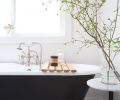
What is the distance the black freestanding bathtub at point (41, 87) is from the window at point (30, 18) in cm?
117

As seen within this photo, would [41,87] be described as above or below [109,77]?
below

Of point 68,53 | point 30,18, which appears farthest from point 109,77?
point 30,18

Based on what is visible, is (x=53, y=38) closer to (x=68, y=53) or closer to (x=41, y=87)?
(x=68, y=53)

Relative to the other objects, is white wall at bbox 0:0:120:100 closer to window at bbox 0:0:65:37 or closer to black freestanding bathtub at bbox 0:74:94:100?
window at bbox 0:0:65:37

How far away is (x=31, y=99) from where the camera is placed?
2.48 m

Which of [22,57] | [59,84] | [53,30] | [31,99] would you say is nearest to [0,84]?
[31,99]

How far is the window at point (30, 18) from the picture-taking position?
347cm

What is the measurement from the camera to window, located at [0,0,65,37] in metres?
3.47

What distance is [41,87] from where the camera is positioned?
2.43m

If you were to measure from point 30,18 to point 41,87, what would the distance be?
1.45 m

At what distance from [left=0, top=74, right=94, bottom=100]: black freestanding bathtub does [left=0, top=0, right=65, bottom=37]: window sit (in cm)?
117

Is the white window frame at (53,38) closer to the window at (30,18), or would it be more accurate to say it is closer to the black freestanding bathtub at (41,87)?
the window at (30,18)

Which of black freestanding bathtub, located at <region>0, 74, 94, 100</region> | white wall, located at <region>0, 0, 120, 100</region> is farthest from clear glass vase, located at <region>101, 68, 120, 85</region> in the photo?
white wall, located at <region>0, 0, 120, 100</region>

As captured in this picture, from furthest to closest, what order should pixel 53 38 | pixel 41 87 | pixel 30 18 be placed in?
1. pixel 30 18
2. pixel 53 38
3. pixel 41 87
